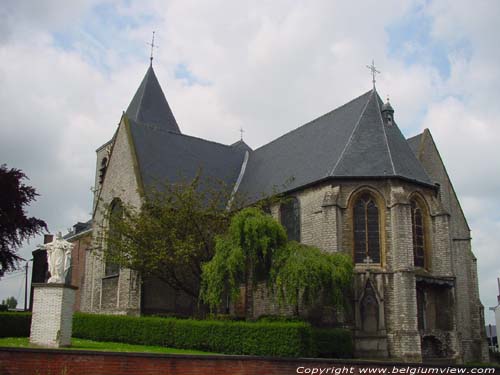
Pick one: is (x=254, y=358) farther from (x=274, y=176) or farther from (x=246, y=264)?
(x=274, y=176)

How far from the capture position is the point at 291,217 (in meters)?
26.0

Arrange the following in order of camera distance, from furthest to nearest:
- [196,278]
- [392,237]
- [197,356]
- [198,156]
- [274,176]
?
[198,156], [274,176], [196,278], [392,237], [197,356]

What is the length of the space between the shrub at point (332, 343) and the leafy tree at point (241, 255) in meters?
3.07

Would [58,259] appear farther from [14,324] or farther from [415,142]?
[415,142]

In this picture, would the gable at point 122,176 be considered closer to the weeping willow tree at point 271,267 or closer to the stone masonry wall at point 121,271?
the stone masonry wall at point 121,271

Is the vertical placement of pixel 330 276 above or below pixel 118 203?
below

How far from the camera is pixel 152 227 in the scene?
2294 cm

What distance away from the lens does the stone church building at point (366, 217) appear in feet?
73.3

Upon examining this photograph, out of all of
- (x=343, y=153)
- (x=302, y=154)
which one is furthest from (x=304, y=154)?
(x=343, y=153)

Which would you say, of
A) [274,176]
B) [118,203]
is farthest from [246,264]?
[118,203]

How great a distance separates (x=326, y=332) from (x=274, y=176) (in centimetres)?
1073

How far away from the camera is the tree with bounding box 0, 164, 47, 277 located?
23.8 meters

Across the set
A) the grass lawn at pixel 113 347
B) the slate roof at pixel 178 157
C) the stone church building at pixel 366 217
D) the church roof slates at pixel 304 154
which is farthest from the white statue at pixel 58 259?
the church roof slates at pixel 304 154

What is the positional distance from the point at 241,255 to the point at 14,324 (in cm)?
866
